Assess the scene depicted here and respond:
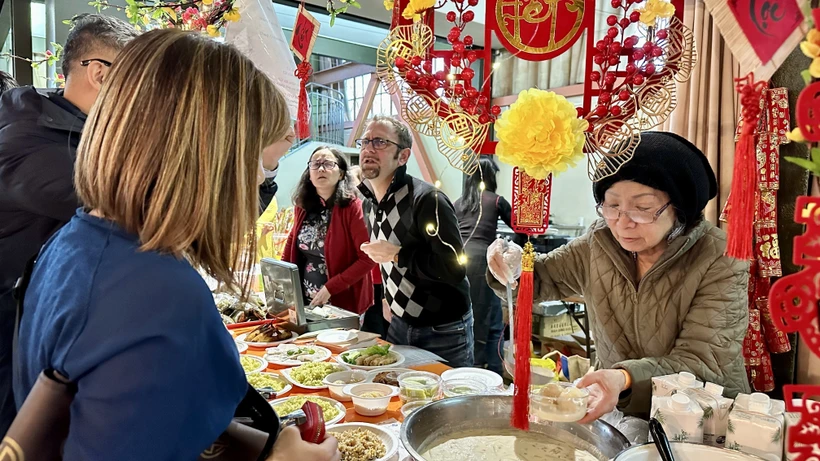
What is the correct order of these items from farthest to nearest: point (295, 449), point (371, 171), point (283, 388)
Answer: point (371, 171)
point (283, 388)
point (295, 449)

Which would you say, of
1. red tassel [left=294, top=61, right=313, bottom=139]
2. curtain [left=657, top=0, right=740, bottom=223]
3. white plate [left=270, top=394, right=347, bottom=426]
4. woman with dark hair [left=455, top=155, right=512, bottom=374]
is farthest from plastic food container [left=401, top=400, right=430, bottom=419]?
woman with dark hair [left=455, top=155, right=512, bottom=374]

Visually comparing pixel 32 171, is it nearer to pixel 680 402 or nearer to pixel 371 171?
pixel 371 171

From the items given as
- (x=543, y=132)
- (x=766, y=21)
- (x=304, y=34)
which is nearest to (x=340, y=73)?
(x=304, y=34)

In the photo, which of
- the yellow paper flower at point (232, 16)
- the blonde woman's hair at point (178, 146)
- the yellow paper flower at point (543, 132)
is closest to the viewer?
the blonde woman's hair at point (178, 146)

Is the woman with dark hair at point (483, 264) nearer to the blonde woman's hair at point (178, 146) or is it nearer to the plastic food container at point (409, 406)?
the plastic food container at point (409, 406)

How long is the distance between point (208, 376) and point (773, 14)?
87 cm

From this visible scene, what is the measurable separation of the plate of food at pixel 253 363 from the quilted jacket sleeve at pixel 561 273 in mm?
877

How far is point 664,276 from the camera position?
4.96 feet

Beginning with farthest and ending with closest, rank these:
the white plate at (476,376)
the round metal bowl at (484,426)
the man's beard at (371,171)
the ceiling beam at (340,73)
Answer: the ceiling beam at (340,73), the man's beard at (371,171), the white plate at (476,376), the round metal bowl at (484,426)

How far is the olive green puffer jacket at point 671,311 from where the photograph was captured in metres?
1.38

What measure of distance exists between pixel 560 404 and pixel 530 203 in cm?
43

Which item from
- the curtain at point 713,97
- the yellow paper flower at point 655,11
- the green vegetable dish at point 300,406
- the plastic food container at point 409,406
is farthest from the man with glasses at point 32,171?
the curtain at point 713,97

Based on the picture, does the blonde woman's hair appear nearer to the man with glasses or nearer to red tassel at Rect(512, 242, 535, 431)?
red tassel at Rect(512, 242, 535, 431)

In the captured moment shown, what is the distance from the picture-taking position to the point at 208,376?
0.72 m
